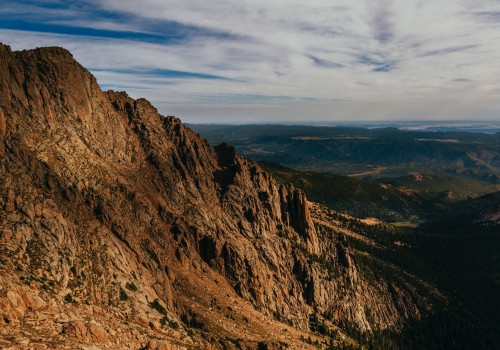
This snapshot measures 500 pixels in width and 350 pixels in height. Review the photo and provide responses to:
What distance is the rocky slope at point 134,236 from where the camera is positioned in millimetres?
57219

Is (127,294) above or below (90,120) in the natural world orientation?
below

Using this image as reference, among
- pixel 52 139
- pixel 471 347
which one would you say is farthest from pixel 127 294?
pixel 471 347

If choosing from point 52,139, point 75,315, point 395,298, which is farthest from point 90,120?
point 395,298

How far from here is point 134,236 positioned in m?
83.8

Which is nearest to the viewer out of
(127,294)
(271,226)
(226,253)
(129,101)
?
(127,294)

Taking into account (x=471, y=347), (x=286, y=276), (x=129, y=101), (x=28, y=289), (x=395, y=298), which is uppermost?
(x=129, y=101)

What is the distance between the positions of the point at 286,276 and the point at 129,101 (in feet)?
292

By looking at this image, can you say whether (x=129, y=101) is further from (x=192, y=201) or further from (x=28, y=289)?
(x=28, y=289)

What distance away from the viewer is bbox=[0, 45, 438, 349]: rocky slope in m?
57.2

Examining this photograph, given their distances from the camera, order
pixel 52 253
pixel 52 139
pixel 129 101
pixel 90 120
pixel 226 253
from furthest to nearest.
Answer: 1. pixel 129 101
2. pixel 226 253
3. pixel 90 120
4. pixel 52 139
5. pixel 52 253

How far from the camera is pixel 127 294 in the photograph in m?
68.2

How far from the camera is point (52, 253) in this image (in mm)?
61969

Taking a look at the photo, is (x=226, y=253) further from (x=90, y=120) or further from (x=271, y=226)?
(x=90, y=120)

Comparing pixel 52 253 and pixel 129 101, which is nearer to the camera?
pixel 52 253
